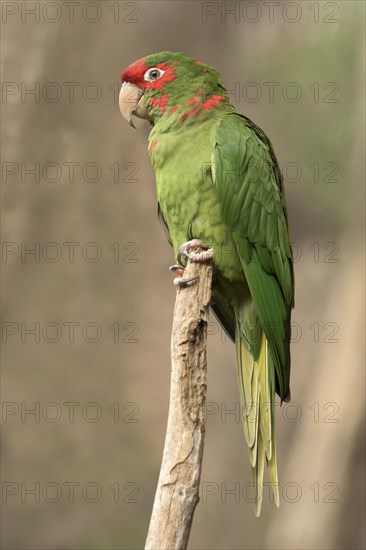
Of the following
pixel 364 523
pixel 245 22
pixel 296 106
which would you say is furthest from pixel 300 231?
pixel 364 523

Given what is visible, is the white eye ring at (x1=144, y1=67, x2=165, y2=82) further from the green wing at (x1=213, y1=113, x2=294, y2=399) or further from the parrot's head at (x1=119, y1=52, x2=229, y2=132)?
the green wing at (x1=213, y1=113, x2=294, y2=399)

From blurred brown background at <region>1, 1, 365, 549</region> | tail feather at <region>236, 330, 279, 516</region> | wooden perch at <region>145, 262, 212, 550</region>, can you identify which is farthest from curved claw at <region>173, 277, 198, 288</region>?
blurred brown background at <region>1, 1, 365, 549</region>

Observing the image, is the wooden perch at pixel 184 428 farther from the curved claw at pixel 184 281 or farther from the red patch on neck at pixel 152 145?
the red patch on neck at pixel 152 145

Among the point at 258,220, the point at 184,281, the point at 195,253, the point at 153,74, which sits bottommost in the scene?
the point at 184,281

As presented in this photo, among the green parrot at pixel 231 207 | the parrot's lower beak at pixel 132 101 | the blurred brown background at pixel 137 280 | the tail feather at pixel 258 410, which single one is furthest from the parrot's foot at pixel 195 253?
the blurred brown background at pixel 137 280

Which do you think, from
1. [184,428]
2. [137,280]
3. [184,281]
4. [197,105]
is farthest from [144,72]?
[137,280]

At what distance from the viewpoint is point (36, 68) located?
4273mm

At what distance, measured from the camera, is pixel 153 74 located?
2645 mm

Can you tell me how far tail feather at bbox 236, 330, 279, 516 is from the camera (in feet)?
8.46

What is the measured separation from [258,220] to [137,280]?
2.14 metres

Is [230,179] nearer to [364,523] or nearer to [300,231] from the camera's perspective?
[300,231]

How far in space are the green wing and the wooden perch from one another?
0.21 m

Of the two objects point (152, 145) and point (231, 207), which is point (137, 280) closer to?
point (152, 145)

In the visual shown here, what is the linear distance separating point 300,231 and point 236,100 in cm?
84
